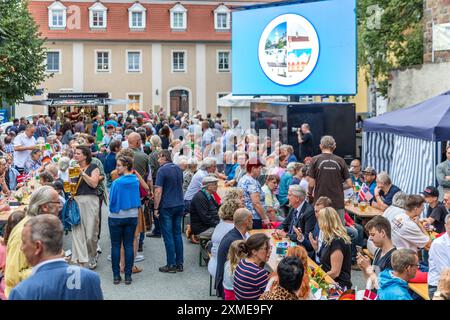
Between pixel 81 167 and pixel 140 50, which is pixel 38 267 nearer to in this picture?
pixel 81 167

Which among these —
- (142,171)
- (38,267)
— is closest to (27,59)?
(142,171)

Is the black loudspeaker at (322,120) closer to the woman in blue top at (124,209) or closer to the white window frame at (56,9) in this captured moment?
the woman in blue top at (124,209)

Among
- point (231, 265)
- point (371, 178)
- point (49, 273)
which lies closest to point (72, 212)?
point (231, 265)

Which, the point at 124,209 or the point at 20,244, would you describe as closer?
the point at 20,244

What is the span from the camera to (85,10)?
40781 millimetres

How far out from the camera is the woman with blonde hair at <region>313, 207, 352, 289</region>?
21.5ft

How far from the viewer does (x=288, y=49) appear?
18.5m

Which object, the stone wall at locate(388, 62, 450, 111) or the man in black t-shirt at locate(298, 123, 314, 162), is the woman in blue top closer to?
the man in black t-shirt at locate(298, 123, 314, 162)

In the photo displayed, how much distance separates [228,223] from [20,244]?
2.81 metres

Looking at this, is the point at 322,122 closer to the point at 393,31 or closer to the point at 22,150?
the point at 22,150

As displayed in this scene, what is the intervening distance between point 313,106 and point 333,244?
9681 millimetres

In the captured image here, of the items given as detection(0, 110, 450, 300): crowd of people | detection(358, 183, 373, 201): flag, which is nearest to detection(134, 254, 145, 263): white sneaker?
detection(0, 110, 450, 300): crowd of people

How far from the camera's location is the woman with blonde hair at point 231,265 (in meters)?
6.17

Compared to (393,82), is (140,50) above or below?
above
